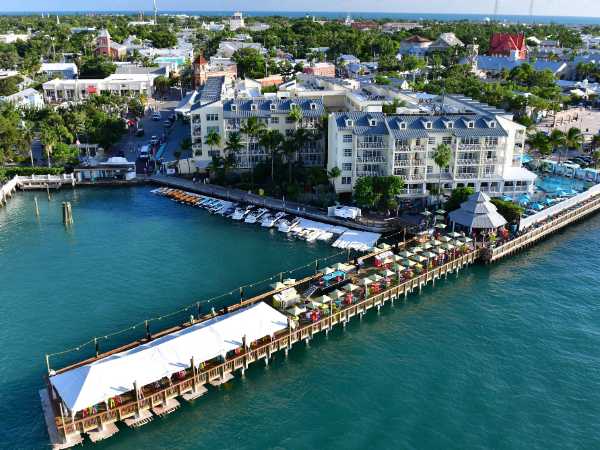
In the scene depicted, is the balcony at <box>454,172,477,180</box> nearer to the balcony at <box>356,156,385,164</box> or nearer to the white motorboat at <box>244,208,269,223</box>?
the balcony at <box>356,156,385,164</box>

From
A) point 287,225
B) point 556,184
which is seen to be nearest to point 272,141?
point 287,225

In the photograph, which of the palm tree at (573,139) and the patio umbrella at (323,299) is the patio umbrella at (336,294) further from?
the palm tree at (573,139)

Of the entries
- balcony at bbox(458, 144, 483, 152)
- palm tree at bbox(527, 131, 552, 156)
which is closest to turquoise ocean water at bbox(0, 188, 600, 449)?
balcony at bbox(458, 144, 483, 152)

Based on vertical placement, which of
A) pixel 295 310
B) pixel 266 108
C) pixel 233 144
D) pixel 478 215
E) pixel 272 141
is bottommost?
pixel 295 310

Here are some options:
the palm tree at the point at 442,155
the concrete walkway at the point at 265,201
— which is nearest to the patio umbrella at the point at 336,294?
the concrete walkway at the point at 265,201

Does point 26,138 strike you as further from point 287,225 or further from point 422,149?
point 422,149

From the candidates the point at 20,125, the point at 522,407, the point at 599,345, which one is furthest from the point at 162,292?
the point at 20,125
